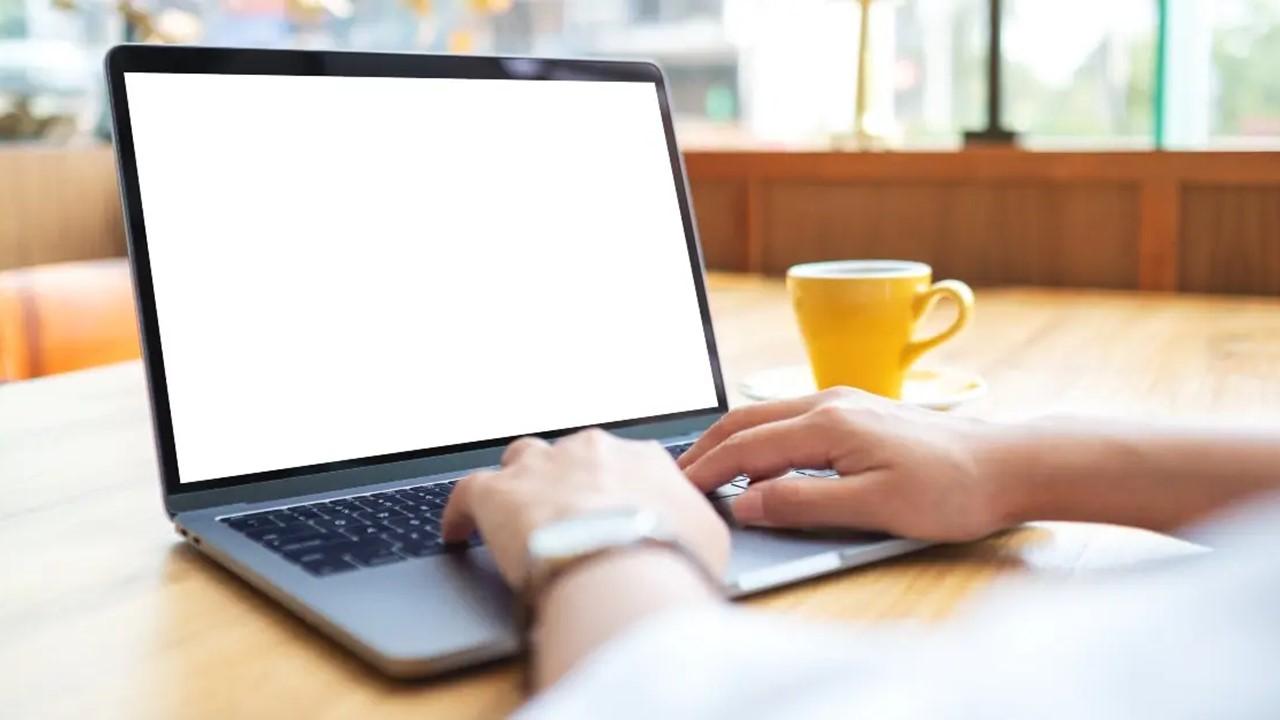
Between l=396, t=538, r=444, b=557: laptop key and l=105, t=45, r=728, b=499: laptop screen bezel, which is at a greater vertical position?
l=105, t=45, r=728, b=499: laptop screen bezel

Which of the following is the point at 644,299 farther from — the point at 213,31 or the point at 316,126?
the point at 213,31

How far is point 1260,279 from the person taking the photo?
66.0 inches

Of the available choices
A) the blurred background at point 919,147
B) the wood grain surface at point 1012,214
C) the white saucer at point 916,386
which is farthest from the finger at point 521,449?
the wood grain surface at point 1012,214

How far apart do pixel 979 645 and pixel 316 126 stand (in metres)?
0.56

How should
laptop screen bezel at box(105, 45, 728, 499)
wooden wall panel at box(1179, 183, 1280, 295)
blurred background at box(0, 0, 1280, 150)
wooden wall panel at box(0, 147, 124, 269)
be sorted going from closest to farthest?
laptop screen bezel at box(105, 45, 728, 499)
wooden wall panel at box(1179, 183, 1280, 295)
blurred background at box(0, 0, 1280, 150)
wooden wall panel at box(0, 147, 124, 269)

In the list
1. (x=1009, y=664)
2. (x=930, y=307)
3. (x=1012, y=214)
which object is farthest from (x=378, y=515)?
(x=1012, y=214)

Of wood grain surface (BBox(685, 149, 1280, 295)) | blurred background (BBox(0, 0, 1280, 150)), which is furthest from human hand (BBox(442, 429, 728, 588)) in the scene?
wood grain surface (BBox(685, 149, 1280, 295))

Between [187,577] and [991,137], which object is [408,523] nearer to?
[187,577]

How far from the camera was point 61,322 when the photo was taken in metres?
2.04

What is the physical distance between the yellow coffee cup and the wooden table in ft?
0.24

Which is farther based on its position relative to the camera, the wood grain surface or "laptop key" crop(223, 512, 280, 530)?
the wood grain surface

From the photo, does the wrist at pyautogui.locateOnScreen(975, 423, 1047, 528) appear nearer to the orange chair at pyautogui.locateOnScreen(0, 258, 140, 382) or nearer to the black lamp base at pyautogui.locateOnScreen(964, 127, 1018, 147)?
the black lamp base at pyautogui.locateOnScreen(964, 127, 1018, 147)

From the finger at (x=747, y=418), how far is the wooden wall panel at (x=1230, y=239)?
1.23 m

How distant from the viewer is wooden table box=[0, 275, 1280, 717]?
0.47 m
